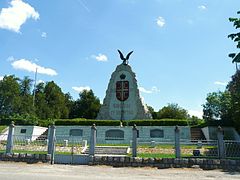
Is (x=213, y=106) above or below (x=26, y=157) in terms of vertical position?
above

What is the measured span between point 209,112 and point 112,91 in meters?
20.0

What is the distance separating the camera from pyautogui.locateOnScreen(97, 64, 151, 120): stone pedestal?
121 ft

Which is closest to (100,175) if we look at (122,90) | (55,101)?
(122,90)

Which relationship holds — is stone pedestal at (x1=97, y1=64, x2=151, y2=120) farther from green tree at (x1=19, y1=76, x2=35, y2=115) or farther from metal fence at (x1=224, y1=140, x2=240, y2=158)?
metal fence at (x1=224, y1=140, x2=240, y2=158)

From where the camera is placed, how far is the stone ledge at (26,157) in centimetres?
1504

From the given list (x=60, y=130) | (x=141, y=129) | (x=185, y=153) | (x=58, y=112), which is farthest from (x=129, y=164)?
(x=58, y=112)

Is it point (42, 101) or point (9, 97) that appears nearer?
point (9, 97)

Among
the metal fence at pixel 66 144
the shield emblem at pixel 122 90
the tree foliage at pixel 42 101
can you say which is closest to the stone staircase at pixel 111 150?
the metal fence at pixel 66 144

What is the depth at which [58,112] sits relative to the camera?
63.2 m

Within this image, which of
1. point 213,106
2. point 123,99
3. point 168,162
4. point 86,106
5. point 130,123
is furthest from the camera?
point 86,106

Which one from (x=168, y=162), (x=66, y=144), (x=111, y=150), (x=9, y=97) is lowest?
(x=168, y=162)

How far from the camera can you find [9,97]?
166 ft

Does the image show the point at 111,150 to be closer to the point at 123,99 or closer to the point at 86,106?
the point at 123,99

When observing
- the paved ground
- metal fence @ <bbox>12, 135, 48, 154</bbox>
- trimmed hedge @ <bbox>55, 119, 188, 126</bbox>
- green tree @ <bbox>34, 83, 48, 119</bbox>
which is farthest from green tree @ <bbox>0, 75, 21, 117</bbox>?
the paved ground
